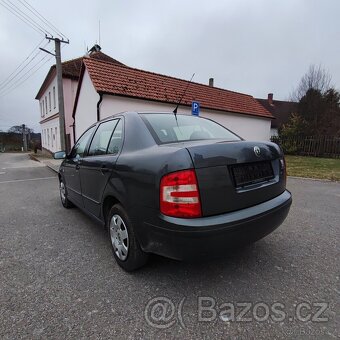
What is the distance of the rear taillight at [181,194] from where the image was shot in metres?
1.96

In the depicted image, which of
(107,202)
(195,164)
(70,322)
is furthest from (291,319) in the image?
(107,202)

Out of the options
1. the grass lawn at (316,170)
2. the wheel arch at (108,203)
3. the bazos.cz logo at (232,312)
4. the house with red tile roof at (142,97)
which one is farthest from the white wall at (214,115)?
Result: the bazos.cz logo at (232,312)

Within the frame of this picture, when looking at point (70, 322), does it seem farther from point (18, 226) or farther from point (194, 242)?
point (18, 226)

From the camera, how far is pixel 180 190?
197cm

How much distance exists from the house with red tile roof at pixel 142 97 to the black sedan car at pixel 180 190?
545 cm

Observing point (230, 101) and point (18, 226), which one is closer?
point (18, 226)

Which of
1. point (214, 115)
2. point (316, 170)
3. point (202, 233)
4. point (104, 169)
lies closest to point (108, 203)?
point (104, 169)

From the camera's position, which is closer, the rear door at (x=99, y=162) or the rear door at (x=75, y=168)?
the rear door at (x=99, y=162)

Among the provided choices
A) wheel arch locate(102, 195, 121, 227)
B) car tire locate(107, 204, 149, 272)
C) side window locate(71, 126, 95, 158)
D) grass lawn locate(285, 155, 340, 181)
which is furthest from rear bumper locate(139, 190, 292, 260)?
grass lawn locate(285, 155, 340, 181)

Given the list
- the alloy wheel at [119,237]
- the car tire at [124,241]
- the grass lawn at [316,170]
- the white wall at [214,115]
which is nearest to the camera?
the car tire at [124,241]

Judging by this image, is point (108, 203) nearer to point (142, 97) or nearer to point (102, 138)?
point (102, 138)

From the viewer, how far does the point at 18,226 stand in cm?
412

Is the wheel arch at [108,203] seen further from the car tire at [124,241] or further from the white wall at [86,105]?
the white wall at [86,105]

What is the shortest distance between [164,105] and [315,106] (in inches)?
532
